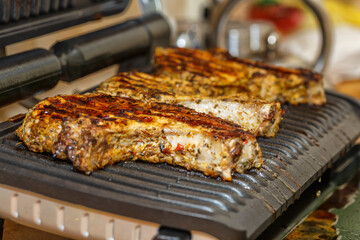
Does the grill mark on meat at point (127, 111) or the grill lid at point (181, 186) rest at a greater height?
the grill mark on meat at point (127, 111)

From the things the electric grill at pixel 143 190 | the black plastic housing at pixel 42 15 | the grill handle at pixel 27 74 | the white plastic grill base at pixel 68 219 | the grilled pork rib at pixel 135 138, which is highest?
the black plastic housing at pixel 42 15

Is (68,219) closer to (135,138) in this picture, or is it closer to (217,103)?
(135,138)

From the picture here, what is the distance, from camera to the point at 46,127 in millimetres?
1698

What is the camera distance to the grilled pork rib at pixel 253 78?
7.53 ft

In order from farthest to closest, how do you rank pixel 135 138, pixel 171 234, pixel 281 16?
pixel 281 16 < pixel 135 138 < pixel 171 234

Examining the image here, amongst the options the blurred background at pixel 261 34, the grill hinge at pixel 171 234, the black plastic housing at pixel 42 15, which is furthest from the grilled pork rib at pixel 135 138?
the blurred background at pixel 261 34

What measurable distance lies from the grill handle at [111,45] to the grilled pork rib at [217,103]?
23 cm

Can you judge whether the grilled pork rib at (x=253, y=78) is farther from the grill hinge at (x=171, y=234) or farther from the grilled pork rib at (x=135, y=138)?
the grill hinge at (x=171, y=234)

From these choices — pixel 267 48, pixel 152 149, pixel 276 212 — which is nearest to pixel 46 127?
pixel 152 149

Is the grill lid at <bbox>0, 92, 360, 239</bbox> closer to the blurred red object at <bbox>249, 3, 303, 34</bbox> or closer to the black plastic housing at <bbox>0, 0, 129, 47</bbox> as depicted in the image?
the black plastic housing at <bbox>0, 0, 129, 47</bbox>

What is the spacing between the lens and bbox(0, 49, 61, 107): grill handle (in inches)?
75.9

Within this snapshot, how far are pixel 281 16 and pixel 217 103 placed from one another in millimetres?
3199

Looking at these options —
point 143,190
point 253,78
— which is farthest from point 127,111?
point 253,78

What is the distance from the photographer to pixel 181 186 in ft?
5.21
